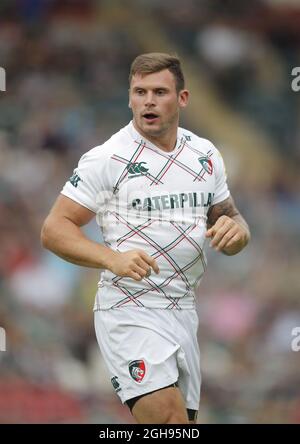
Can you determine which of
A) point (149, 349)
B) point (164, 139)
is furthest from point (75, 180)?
point (149, 349)

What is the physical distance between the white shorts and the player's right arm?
1.20ft

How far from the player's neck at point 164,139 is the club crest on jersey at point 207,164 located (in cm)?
17

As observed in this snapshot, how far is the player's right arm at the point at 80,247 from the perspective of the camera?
4.27 meters

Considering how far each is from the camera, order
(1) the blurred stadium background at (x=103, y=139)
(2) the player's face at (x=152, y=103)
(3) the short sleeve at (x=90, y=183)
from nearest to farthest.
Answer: (3) the short sleeve at (x=90, y=183)
(2) the player's face at (x=152, y=103)
(1) the blurred stadium background at (x=103, y=139)

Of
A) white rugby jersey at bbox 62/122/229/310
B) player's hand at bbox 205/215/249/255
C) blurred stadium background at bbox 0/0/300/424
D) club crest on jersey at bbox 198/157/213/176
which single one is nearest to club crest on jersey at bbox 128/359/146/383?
white rugby jersey at bbox 62/122/229/310

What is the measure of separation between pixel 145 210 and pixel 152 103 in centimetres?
55

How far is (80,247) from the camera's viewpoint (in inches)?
179

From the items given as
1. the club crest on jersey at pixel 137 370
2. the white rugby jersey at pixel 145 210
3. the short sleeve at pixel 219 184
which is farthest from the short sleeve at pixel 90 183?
the club crest on jersey at pixel 137 370

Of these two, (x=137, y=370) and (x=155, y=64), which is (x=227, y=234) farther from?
(x=155, y=64)

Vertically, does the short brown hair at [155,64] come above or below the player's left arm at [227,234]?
above

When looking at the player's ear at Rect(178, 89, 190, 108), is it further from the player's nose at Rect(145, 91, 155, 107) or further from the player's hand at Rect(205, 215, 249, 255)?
the player's hand at Rect(205, 215, 249, 255)

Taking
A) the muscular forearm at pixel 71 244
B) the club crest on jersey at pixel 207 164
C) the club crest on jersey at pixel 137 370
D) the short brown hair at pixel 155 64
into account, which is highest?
the short brown hair at pixel 155 64

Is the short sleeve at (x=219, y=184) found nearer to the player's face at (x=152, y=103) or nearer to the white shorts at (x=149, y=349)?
the player's face at (x=152, y=103)

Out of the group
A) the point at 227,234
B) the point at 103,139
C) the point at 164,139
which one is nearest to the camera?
the point at 227,234
